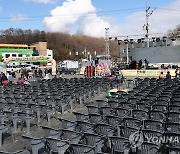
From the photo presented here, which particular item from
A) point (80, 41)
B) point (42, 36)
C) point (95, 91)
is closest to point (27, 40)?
point (42, 36)

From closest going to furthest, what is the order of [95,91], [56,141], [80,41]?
[56,141] → [95,91] → [80,41]

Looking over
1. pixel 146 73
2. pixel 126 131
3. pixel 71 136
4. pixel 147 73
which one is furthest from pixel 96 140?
pixel 146 73

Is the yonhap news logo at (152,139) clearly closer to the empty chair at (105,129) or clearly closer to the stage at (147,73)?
the empty chair at (105,129)

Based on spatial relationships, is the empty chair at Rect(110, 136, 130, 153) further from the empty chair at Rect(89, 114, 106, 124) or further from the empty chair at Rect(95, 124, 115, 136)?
the empty chair at Rect(89, 114, 106, 124)

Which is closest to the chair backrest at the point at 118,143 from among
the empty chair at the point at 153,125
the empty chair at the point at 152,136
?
the empty chair at the point at 152,136

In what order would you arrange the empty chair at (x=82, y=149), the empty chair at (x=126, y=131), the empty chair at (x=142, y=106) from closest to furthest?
1. the empty chair at (x=82, y=149)
2. the empty chair at (x=126, y=131)
3. the empty chair at (x=142, y=106)

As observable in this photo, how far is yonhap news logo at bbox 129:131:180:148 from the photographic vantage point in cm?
663

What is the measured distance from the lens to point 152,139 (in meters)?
6.82

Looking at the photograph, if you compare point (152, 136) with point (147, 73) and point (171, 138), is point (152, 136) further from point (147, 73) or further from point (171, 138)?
point (147, 73)

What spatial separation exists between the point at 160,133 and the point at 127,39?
123 ft

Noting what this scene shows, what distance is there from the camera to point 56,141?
650 cm

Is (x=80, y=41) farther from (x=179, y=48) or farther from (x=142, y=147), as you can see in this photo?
(x=142, y=147)

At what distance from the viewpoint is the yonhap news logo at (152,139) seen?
663 centimetres

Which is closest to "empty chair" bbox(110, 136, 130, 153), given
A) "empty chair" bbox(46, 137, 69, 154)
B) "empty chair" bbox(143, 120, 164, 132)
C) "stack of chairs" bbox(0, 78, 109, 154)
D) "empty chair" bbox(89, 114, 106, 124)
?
"stack of chairs" bbox(0, 78, 109, 154)
